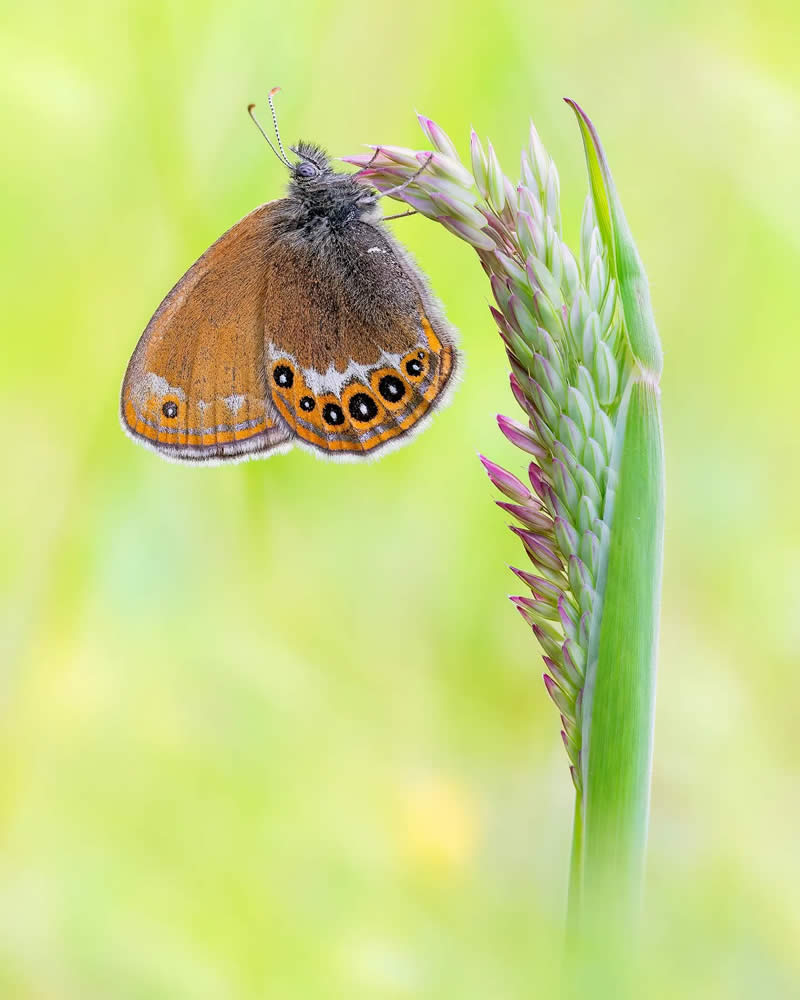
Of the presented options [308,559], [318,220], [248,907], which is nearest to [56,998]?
[248,907]

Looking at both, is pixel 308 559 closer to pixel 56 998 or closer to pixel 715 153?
pixel 56 998

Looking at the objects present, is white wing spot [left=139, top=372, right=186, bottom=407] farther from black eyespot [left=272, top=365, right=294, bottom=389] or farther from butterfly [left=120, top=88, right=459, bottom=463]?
black eyespot [left=272, top=365, right=294, bottom=389]

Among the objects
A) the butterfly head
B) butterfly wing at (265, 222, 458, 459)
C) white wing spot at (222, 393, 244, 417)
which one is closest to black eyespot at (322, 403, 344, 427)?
butterfly wing at (265, 222, 458, 459)

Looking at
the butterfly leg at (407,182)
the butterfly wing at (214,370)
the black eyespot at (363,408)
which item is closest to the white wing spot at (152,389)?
the butterfly wing at (214,370)

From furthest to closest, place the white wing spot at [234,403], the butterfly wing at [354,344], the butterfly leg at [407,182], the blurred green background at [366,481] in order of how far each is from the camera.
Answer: the blurred green background at [366,481], the white wing spot at [234,403], the butterfly wing at [354,344], the butterfly leg at [407,182]

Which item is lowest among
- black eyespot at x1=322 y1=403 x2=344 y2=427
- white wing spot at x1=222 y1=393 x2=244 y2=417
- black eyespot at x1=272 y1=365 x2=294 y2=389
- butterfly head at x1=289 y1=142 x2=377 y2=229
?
black eyespot at x1=322 y1=403 x2=344 y2=427

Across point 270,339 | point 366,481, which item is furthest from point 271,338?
point 366,481

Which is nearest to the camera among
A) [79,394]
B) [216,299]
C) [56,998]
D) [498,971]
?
[498,971]

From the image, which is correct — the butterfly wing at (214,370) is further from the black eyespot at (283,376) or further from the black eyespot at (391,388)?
the black eyespot at (391,388)
